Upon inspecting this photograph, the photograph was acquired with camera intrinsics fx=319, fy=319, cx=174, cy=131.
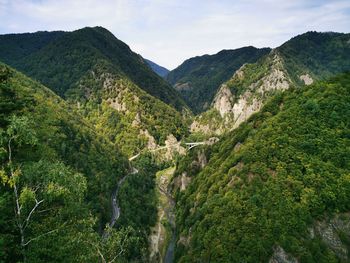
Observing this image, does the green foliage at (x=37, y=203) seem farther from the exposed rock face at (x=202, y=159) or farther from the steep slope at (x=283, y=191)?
the exposed rock face at (x=202, y=159)

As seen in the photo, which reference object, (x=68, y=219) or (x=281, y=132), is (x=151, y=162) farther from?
(x=68, y=219)

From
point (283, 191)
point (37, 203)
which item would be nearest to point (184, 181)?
point (283, 191)

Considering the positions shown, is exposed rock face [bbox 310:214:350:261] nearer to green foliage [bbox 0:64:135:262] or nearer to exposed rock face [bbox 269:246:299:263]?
exposed rock face [bbox 269:246:299:263]

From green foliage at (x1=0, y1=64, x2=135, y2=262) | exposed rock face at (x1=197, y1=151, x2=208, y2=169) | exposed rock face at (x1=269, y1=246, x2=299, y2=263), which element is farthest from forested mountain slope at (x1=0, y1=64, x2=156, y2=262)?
exposed rock face at (x1=197, y1=151, x2=208, y2=169)

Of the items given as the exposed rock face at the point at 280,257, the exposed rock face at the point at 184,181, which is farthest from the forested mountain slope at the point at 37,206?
the exposed rock face at the point at 184,181

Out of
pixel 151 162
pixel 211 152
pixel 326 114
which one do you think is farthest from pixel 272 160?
pixel 151 162

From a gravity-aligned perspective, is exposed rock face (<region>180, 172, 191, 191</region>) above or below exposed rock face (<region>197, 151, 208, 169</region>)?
below
